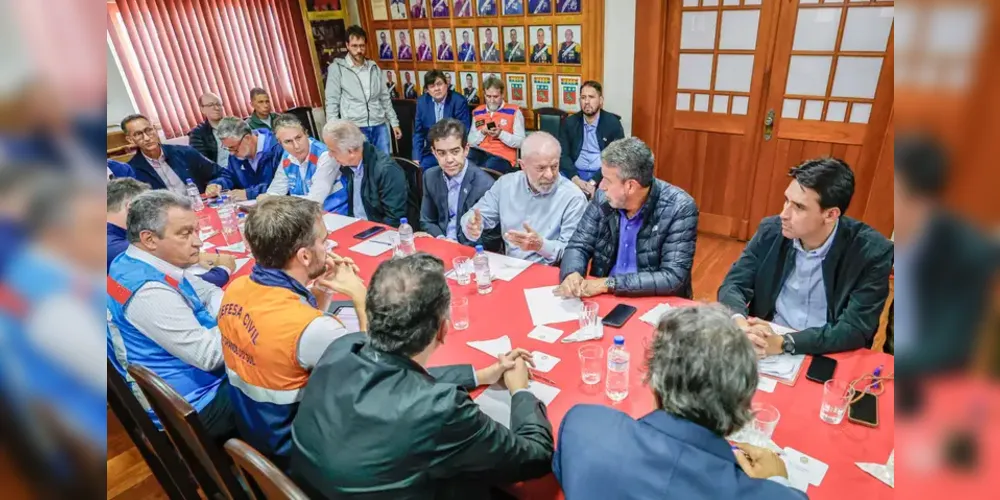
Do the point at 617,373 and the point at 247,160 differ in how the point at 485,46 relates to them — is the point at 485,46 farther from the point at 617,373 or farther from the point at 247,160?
the point at 617,373

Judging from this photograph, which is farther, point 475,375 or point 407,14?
point 407,14

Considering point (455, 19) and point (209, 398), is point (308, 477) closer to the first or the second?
point (209, 398)

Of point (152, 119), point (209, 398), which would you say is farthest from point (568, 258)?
point (152, 119)

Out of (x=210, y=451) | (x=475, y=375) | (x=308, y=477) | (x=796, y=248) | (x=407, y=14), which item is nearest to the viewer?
(x=308, y=477)

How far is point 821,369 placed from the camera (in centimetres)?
163

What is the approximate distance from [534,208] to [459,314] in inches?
40.2

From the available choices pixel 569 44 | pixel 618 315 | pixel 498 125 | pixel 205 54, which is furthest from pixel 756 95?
pixel 205 54

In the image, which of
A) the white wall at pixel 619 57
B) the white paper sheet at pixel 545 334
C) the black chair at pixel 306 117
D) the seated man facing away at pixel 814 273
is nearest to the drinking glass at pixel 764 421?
the seated man facing away at pixel 814 273

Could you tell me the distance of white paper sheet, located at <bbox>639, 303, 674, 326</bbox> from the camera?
1934 millimetres

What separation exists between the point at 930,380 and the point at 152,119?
6.08 meters

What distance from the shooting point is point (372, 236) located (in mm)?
2957

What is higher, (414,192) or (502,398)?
(414,192)

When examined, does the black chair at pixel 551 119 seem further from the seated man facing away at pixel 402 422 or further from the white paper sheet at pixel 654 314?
the seated man facing away at pixel 402 422

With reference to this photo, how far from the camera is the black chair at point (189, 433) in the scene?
1.38m
